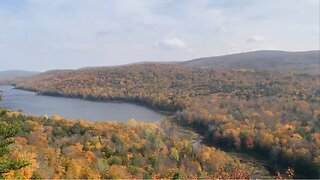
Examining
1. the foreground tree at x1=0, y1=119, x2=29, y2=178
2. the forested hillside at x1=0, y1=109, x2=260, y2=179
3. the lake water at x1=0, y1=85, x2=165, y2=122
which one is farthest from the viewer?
the lake water at x1=0, y1=85, x2=165, y2=122

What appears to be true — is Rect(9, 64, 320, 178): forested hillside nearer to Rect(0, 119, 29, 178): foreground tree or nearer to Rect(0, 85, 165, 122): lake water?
Rect(0, 85, 165, 122): lake water

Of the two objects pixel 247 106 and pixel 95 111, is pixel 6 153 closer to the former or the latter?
pixel 247 106

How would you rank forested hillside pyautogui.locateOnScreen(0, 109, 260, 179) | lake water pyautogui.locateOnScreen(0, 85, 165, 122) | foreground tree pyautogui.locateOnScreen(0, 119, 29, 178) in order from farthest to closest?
1. lake water pyautogui.locateOnScreen(0, 85, 165, 122)
2. forested hillside pyautogui.locateOnScreen(0, 109, 260, 179)
3. foreground tree pyautogui.locateOnScreen(0, 119, 29, 178)

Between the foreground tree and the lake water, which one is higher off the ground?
the foreground tree

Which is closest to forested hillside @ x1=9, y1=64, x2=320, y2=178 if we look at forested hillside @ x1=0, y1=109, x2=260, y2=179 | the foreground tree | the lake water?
the lake water

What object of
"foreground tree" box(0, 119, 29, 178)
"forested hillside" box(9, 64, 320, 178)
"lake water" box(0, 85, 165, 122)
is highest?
"foreground tree" box(0, 119, 29, 178)

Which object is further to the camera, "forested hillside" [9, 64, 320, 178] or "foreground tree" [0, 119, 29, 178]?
"forested hillside" [9, 64, 320, 178]

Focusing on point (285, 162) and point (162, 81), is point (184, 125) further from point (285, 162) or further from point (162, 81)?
point (162, 81)

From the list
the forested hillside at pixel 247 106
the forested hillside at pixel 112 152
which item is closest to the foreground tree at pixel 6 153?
the forested hillside at pixel 112 152
